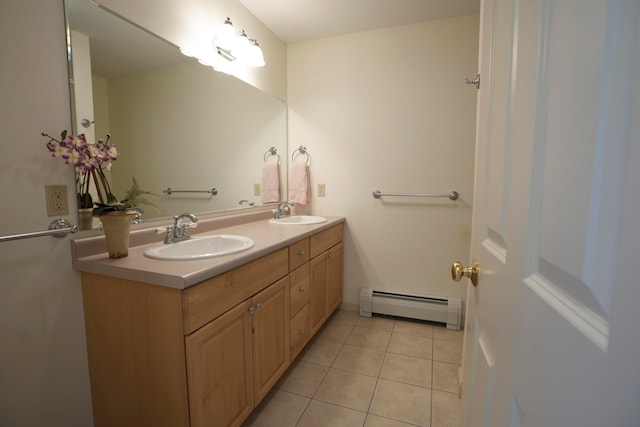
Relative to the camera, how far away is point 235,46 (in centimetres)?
186

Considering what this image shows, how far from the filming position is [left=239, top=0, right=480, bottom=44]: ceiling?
6.49 ft

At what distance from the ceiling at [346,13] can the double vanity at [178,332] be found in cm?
171

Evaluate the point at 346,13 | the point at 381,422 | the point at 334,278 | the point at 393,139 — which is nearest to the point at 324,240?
the point at 334,278

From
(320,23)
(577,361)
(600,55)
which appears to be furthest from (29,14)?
(320,23)

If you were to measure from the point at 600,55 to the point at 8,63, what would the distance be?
1469 millimetres

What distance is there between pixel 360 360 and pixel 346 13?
2.43 meters

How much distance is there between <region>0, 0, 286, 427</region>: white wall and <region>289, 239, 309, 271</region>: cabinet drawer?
3.03ft

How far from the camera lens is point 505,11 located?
564 mm

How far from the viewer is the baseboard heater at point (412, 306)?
2.22m

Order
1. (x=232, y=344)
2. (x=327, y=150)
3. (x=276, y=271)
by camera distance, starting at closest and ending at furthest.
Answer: (x=232, y=344)
(x=276, y=271)
(x=327, y=150)

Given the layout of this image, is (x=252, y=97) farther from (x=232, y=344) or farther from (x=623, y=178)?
(x=623, y=178)

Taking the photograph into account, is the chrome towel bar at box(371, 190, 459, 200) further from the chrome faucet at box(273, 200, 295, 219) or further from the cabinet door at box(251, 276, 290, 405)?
the cabinet door at box(251, 276, 290, 405)

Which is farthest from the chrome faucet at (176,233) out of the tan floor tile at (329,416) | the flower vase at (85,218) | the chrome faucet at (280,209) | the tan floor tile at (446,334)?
the tan floor tile at (446,334)

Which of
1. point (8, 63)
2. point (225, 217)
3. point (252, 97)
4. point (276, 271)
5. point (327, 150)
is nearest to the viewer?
point (8, 63)
